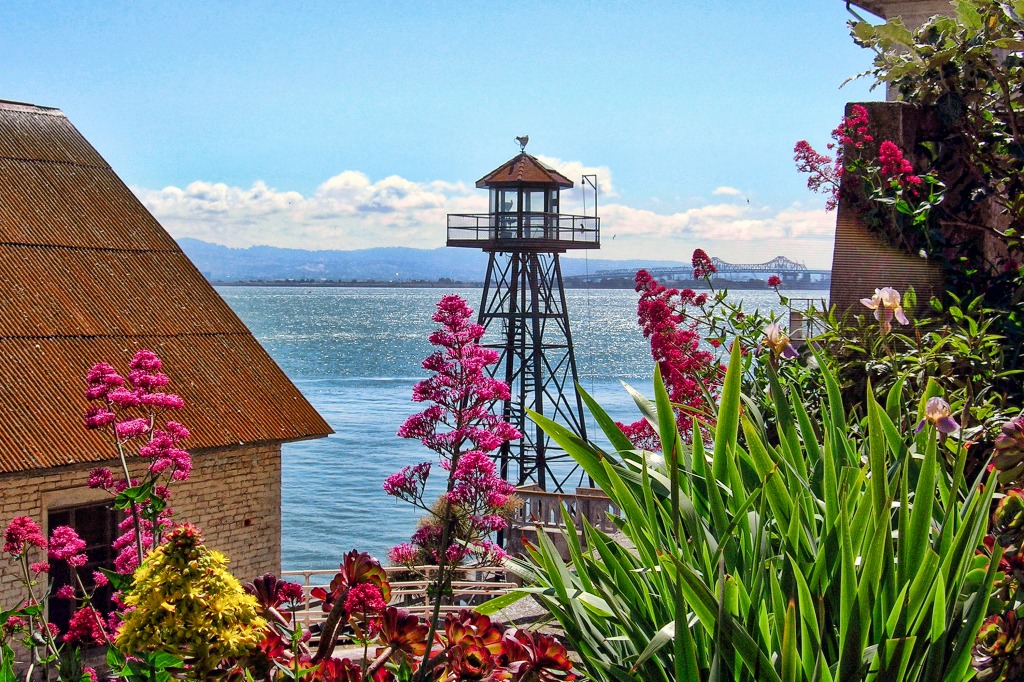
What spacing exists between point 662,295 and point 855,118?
2072 millimetres

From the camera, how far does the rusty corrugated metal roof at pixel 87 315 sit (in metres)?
9.80

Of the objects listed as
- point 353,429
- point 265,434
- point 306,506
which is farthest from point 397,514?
point 265,434

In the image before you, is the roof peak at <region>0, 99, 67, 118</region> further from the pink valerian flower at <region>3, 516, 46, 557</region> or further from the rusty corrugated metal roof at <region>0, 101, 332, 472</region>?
the pink valerian flower at <region>3, 516, 46, 557</region>

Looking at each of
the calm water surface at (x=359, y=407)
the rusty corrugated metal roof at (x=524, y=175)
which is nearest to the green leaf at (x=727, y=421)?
the calm water surface at (x=359, y=407)

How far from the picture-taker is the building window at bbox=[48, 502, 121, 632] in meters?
9.81

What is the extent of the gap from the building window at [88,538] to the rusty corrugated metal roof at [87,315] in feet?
2.64

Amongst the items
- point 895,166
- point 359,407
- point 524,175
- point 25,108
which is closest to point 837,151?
point 895,166

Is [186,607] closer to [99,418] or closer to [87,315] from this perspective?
[99,418]

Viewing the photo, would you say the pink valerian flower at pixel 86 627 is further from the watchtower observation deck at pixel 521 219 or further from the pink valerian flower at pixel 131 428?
the watchtower observation deck at pixel 521 219

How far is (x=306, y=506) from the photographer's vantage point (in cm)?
4459

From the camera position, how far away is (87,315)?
11.0 meters

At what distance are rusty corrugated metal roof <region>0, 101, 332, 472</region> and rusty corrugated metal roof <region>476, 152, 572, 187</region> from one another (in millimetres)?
10746

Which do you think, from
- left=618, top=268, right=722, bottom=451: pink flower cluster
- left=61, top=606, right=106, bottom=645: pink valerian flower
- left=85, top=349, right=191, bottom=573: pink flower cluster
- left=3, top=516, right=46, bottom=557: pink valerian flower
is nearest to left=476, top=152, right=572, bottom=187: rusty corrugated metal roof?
left=618, top=268, right=722, bottom=451: pink flower cluster

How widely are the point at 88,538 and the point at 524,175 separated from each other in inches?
570
